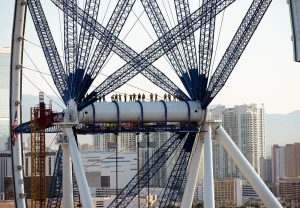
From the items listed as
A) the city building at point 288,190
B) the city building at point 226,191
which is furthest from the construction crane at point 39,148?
the city building at point 288,190

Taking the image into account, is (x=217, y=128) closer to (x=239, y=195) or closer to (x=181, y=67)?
(x=181, y=67)

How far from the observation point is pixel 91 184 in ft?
544

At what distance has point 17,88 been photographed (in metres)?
45.1

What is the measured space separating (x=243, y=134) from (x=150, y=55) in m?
149

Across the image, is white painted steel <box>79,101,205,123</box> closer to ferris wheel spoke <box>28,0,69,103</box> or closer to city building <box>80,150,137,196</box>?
ferris wheel spoke <box>28,0,69,103</box>

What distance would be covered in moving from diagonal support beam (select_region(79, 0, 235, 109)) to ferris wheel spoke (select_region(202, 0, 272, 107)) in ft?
4.55

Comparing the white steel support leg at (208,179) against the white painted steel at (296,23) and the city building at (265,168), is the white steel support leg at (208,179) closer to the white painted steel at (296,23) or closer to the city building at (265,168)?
the white painted steel at (296,23)

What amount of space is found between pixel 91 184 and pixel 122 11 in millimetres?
130223

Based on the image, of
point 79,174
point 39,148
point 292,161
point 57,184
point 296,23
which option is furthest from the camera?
point 292,161

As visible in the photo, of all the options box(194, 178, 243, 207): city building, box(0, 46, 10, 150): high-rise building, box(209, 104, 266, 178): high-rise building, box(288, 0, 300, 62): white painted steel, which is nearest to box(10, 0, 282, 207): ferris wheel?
box(288, 0, 300, 62): white painted steel

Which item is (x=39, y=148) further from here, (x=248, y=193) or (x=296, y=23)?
(x=248, y=193)

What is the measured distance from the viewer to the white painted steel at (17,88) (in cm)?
4367

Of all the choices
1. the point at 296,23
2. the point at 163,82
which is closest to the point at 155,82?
the point at 163,82

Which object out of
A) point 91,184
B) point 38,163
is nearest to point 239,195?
point 91,184
